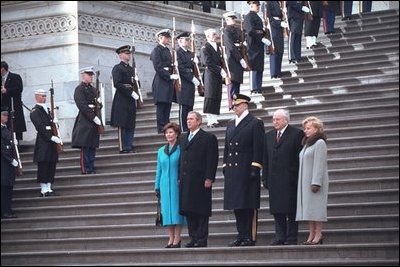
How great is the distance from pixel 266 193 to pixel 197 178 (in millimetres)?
1621

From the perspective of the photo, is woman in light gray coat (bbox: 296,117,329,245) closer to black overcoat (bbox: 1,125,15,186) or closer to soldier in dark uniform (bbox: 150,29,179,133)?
black overcoat (bbox: 1,125,15,186)

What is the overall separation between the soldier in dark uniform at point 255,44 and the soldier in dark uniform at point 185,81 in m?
1.13

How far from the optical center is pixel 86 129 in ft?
59.9

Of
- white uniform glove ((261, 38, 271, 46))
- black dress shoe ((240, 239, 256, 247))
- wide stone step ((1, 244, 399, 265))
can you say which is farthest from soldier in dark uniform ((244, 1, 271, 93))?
black dress shoe ((240, 239, 256, 247))

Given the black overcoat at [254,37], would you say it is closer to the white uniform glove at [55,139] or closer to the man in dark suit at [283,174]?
the white uniform glove at [55,139]

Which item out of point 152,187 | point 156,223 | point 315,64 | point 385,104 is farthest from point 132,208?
point 315,64

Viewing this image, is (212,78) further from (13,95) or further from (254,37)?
(13,95)

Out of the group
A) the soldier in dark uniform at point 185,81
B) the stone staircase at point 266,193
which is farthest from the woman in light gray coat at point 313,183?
the soldier in dark uniform at point 185,81

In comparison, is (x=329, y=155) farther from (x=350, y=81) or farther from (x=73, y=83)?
(x=73, y=83)

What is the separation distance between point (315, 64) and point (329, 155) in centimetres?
462

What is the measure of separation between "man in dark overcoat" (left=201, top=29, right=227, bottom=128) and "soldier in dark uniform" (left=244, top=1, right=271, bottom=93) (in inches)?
44.2

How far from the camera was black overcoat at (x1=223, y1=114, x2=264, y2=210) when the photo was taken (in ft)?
46.3

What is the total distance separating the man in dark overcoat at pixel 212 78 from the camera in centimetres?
1850

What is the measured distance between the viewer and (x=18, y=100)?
65.7 ft
